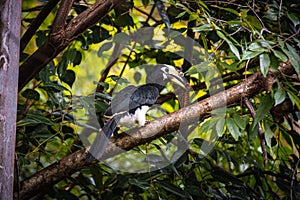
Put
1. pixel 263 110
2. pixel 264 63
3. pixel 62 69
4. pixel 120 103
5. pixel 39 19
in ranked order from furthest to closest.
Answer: pixel 62 69 → pixel 120 103 → pixel 39 19 → pixel 263 110 → pixel 264 63

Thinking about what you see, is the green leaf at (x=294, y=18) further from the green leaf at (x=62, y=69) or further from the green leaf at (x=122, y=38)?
the green leaf at (x=62, y=69)

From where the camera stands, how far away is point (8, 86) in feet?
3.82

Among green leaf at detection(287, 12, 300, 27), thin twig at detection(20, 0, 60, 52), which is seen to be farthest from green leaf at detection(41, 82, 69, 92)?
green leaf at detection(287, 12, 300, 27)

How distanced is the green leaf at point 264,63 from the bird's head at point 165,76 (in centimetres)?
55

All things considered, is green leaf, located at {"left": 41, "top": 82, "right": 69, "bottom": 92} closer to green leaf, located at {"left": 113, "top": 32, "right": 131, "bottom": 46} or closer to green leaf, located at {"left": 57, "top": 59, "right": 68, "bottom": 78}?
green leaf, located at {"left": 57, "top": 59, "right": 68, "bottom": 78}

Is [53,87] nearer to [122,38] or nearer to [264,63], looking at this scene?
[122,38]

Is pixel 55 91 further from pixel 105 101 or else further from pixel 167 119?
pixel 167 119

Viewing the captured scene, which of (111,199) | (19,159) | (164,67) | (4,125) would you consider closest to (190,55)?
(164,67)

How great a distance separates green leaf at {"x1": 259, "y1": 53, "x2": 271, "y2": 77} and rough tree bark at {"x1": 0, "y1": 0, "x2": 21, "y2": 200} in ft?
1.91

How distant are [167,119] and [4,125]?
424mm

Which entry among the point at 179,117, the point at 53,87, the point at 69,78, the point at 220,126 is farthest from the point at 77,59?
the point at 220,126

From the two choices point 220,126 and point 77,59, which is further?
Answer: point 77,59

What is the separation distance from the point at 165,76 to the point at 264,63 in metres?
0.63

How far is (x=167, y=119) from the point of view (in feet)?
4.34
